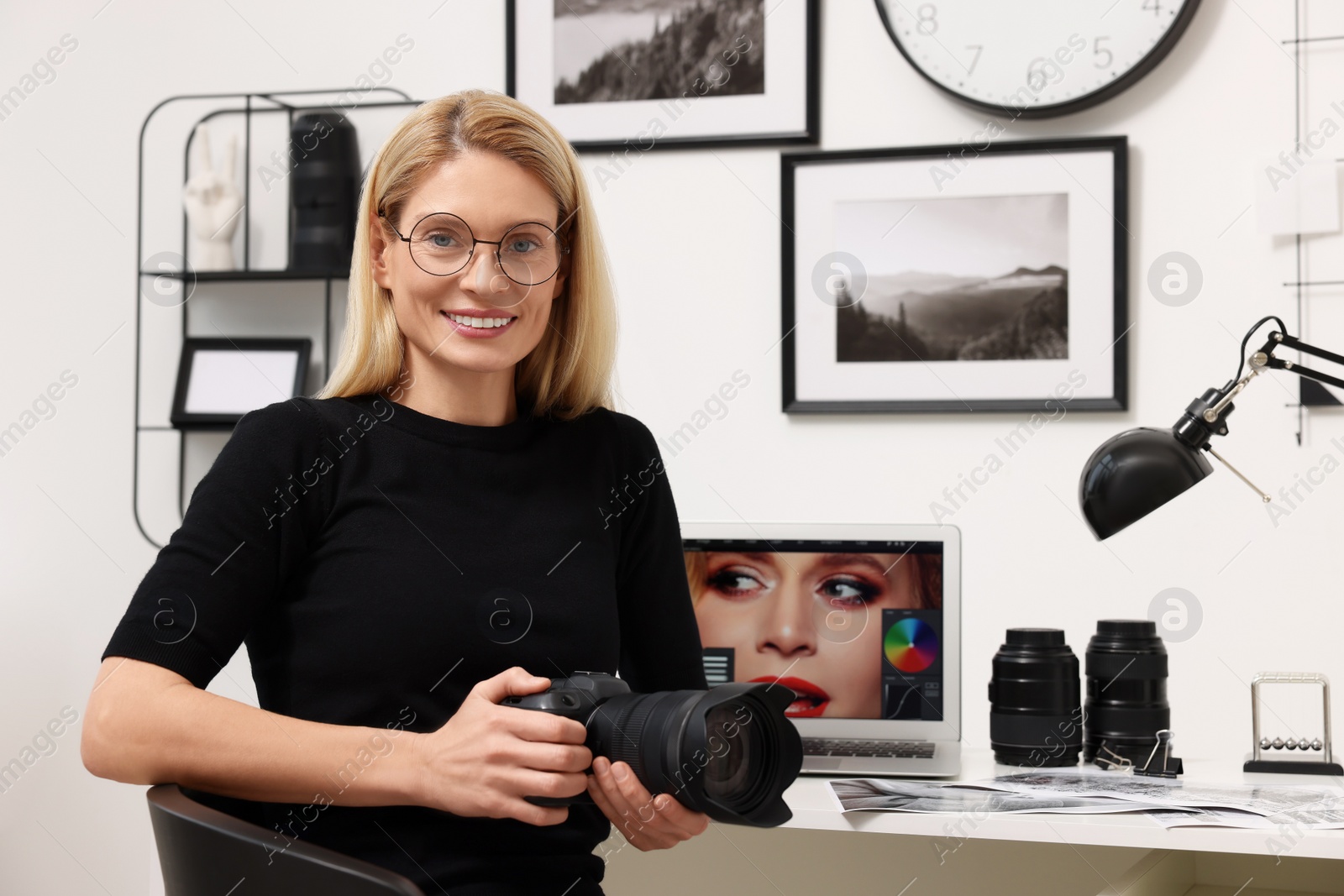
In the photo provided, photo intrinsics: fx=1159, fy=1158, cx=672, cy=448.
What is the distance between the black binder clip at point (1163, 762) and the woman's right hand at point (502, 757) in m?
0.83

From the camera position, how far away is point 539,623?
0.94 m

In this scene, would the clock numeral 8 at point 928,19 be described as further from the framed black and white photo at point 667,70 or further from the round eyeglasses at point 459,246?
the round eyeglasses at point 459,246

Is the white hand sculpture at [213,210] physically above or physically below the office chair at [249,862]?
above

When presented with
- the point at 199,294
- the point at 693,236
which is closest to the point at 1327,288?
the point at 693,236

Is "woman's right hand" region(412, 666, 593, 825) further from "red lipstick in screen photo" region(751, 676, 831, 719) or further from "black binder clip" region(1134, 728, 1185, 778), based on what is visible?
"black binder clip" region(1134, 728, 1185, 778)

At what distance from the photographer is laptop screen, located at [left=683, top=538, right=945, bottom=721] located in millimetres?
1454

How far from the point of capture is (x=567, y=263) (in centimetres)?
107

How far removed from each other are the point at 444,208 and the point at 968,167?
106cm

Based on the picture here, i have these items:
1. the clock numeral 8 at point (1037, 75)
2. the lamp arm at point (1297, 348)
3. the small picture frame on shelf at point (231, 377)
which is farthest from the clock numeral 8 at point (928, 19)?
the small picture frame on shelf at point (231, 377)

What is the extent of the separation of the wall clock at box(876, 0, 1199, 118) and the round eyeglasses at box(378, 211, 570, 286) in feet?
3.28

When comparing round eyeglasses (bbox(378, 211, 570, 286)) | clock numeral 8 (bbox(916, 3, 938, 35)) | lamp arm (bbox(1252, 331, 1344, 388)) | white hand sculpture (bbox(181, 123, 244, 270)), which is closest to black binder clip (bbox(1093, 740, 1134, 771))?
lamp arm (bbox(1252, 331, 1344, 388))

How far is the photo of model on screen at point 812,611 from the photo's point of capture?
146 cm

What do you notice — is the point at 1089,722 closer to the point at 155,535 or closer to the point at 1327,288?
the point at 1327,288

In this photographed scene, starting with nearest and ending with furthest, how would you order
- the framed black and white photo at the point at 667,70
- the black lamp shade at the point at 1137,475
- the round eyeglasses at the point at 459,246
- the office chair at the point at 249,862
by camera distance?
1. the office chair at the point at 249,862
2. the round eyeglasses at the point at 459,246
3. the black lamp shade at the point at 1137,475
4. the framed black and white photo at the point at 667,70
